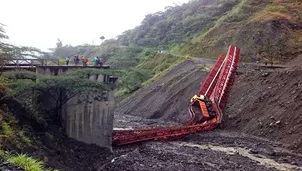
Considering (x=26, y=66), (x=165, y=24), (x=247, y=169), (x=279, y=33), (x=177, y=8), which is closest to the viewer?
(x=247, y=169)

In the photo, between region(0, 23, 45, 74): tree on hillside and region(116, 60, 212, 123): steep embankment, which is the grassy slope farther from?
region(0, 23, 45, 74): tree on hillside

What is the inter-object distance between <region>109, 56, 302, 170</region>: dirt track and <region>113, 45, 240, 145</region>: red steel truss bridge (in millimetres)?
547

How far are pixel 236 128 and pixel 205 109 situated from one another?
360 cm

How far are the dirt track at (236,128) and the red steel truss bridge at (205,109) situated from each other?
547mm

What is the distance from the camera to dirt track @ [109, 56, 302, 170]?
799 inches

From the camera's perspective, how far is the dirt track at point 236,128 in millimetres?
20297

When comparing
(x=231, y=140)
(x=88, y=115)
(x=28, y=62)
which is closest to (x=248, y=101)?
(x=231, y=140)

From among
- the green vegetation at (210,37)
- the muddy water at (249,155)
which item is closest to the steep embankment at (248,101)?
the muddy water at (249,155)

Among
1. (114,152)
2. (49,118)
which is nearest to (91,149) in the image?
(114,152)

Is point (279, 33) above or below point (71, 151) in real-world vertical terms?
above

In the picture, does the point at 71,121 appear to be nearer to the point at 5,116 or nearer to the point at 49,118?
the point at 49,118

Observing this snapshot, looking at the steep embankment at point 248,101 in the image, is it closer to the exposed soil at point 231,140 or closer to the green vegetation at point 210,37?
the exposed soil at point 231,140

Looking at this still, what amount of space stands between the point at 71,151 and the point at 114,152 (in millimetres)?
2813

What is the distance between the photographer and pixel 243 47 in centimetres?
4472
